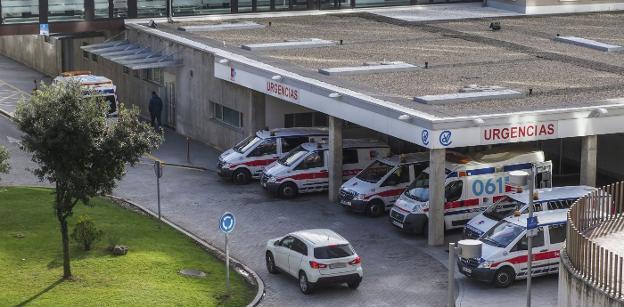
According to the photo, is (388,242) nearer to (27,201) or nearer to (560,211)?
(560,211)

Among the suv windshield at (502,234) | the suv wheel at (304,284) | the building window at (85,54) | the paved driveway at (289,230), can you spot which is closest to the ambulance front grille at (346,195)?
the paved driveway at (289,230)

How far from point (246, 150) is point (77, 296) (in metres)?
12.9

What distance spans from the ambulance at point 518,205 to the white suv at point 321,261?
3806 mm

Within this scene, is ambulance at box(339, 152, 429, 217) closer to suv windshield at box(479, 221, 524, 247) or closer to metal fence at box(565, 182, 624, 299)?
suv windshield at box(479, 221, 524, 247)

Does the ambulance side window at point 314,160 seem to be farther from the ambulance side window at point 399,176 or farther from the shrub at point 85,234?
A: the shrub at point 85,234

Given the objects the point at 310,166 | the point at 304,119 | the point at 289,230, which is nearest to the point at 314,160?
the point at 310,166

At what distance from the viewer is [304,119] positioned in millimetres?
44906

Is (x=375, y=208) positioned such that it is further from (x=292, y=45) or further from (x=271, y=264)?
(x=292, y=45)

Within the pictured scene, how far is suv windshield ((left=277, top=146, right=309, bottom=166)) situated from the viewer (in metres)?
39.6

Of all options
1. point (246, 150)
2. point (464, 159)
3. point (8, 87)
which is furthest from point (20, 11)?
point (464, 159)

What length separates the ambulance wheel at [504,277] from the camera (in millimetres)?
30828

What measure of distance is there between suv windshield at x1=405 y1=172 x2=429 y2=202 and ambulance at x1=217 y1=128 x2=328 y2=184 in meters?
6.53

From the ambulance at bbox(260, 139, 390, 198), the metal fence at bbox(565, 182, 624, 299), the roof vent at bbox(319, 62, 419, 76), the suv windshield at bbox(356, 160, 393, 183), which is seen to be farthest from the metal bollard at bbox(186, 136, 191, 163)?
the metal fence at bbox(565, 182, 624, 299)

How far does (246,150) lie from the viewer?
41406 mm
